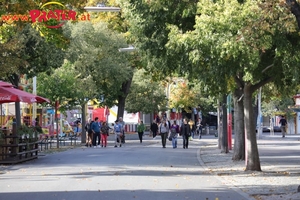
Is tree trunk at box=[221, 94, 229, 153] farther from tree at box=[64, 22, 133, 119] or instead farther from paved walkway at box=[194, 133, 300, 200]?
tree at box=[64, 22, 133, 119]

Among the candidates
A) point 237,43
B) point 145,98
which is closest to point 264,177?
point 237,43

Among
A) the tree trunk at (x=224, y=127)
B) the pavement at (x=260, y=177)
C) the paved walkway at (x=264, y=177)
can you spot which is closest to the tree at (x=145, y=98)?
the tree trunk at (x=224, y=127)

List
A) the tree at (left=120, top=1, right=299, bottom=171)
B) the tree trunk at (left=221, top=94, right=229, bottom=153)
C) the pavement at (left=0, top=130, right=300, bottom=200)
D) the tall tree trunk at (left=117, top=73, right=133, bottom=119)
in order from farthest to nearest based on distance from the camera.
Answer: the tall tree trunk at (left=117, top=73, right=133, bottom=119) < the tree trunk at (left=221, top=94, right=229, bottom=153) < the tree at (left=120, top=1, right=299, bottom=171) < the pavement at (left=0, top=130, right=300, bottom=200)

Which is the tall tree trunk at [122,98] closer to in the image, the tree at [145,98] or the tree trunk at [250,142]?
the tree at [145,98]

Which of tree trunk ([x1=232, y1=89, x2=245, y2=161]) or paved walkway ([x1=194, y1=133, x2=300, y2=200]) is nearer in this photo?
paved walkway ([x1=194, y1=133, x2=300, y2=200])

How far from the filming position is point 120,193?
14.3 meters

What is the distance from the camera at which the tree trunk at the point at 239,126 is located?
2467 centimetres

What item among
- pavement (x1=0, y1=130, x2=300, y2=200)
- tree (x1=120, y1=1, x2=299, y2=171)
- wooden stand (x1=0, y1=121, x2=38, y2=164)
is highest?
tree (x1=120, y1=1, x2=299, y2=171)

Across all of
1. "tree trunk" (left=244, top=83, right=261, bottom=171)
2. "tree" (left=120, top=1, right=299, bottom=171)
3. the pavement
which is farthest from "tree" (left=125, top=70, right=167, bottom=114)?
"tree trunk" (left=244, top=83, right=261, bottom=171)

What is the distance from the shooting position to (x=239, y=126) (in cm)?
2466

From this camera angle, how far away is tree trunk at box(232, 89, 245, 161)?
2467 centimetres

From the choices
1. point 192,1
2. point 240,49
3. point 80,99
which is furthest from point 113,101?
point 240,49

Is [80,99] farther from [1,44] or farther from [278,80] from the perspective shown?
[278,80]

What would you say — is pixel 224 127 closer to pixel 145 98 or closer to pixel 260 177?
pixel 260 177
